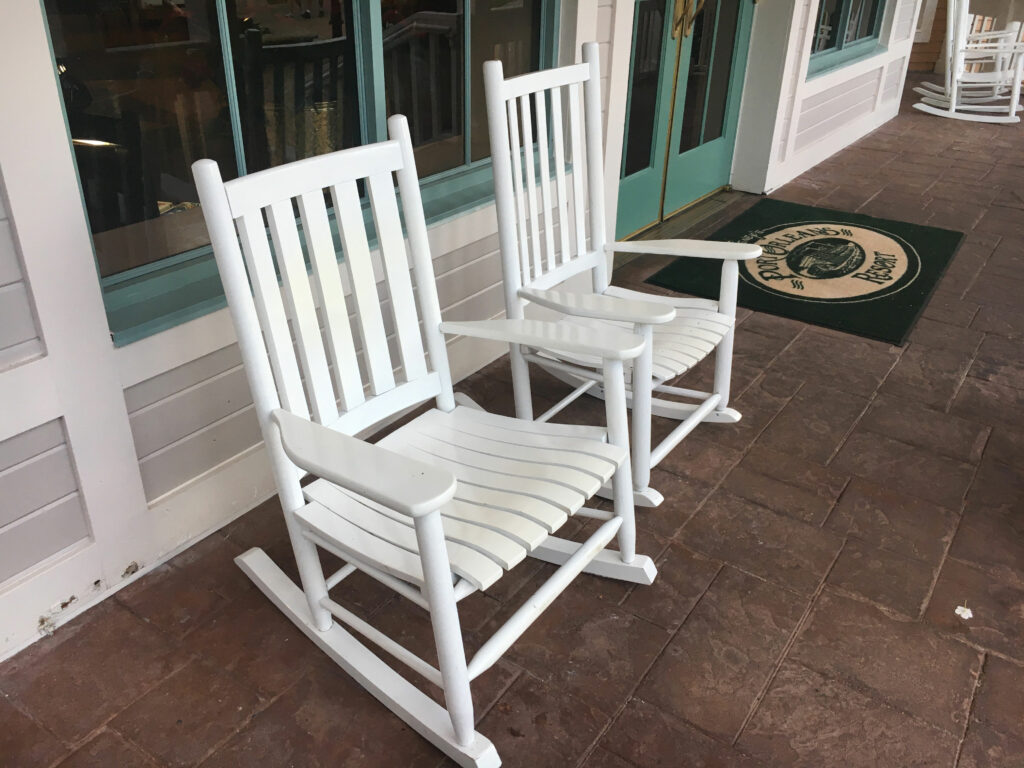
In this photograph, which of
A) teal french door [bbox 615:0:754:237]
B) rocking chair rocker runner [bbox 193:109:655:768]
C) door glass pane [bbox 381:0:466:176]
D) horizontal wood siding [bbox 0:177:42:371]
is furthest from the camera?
teal french door [bbox 615:0:754:237]

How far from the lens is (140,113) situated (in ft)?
5.60

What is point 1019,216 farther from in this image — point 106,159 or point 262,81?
Answer: point 106,159

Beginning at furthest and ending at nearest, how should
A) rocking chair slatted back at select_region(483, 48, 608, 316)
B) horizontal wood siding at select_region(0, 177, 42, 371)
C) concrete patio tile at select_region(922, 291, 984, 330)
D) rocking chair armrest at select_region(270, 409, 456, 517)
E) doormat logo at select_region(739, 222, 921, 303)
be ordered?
doormat logo at select_region(739, 222, 921, 303) → concrete patio tile at select_region(922, 291, 984, 330) → rocking chair slatted back at select_region(483, 48, 608, 316) → horizontal wood siding at select_region(0, 177, 42, 371) → rocking chair armrest at select_region(270, 409, 456, 517)

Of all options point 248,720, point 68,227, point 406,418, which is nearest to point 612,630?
point 248,720

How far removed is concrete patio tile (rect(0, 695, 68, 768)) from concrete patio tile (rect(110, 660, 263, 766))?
0.33 feet

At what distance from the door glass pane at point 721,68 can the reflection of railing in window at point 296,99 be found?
251cm

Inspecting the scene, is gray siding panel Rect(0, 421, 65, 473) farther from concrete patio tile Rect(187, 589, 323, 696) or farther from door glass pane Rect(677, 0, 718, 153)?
door glass pane Rect(677, 0, 718, 153)

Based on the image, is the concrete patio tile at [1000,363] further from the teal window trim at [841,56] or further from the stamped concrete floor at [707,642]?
the teal window trim at [841,56]

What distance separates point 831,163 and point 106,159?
451cm

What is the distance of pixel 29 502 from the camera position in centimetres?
162

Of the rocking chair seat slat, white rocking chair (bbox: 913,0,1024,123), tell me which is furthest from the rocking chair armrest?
white rocking chair (bbox: 913,0,1024,123)

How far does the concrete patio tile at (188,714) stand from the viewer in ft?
4.86

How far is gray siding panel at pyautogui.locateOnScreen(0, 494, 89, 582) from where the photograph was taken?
5.30ft

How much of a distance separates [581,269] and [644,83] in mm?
1692
